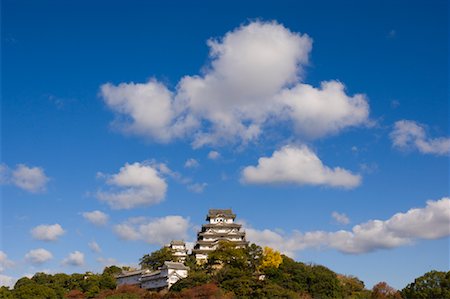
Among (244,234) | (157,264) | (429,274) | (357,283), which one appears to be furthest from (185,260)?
(429,274)

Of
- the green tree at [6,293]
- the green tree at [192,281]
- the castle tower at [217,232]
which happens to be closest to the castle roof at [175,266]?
the green tree at [192,281]

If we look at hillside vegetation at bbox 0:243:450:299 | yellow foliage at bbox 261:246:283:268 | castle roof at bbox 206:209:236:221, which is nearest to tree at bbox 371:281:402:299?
hillside vegetation at bbox 0:243:450:299

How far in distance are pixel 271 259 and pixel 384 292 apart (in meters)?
11.6

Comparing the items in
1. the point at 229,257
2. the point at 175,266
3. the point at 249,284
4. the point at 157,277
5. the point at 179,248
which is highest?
the point at 179,248

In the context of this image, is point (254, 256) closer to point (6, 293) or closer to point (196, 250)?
point (196, 250)

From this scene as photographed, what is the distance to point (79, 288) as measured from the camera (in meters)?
60.2

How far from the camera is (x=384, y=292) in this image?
54.0m

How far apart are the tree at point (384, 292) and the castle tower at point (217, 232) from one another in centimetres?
2088

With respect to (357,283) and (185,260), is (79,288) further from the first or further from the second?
(357,283)

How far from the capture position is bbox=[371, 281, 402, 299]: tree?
52.5 m

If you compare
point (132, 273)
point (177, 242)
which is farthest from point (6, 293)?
point (177, 242)

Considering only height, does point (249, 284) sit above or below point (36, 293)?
above

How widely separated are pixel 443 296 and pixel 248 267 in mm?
18426

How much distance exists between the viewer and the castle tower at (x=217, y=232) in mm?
72812
